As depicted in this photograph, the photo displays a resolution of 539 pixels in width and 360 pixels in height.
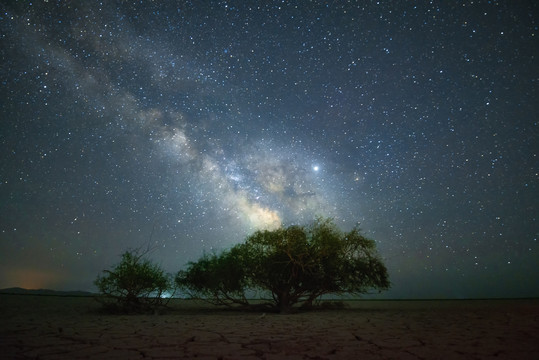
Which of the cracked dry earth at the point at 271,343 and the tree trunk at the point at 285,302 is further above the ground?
the tree trunk at the point at 285,302

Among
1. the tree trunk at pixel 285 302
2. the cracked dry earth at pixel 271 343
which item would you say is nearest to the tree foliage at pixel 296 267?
the tree trunk at pixel 285 302

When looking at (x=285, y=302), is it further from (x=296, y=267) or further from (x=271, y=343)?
(x=271, y=343)

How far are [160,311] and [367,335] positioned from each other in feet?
30.3

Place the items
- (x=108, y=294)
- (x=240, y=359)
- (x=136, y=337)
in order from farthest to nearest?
(x=108, y=294) → (x=136, y=337) → (x=240, y=359)

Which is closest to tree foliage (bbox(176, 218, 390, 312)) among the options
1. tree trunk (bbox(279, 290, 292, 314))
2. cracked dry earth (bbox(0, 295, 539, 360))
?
tree trunk (bbox(279, 290, 292, 314))

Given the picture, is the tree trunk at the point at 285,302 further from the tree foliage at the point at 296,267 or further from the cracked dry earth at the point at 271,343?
the cracked dry earth at the point at 271,343

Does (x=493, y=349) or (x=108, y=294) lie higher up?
(x=108, y=294)

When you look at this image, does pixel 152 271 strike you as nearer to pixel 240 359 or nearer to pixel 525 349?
pixel 240 359

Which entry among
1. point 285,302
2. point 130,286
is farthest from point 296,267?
point 130,286

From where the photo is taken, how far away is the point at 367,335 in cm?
597

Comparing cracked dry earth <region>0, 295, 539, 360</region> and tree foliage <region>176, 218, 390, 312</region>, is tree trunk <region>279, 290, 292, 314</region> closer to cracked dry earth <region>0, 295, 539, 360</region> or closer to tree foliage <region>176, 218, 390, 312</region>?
tree foliage <region>176, 218, 390, 312</region>

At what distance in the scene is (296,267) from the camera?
12.6m

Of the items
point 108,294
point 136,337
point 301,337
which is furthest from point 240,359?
point 108,294

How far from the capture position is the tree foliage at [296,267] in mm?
12578
